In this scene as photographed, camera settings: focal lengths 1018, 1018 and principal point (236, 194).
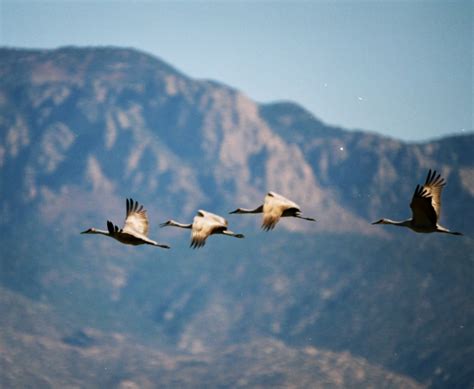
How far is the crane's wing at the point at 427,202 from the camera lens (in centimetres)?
5916

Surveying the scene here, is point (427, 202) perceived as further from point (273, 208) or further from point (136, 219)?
point (136, 219)

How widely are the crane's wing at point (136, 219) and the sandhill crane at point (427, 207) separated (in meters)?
16.4

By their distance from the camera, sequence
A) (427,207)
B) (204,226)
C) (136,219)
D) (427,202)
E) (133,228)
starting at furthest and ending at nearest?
1. (136,219)
2. (133,228)
3. (427,207)
4. (427,202)
5. (204,226)

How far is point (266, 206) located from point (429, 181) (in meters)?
11.3

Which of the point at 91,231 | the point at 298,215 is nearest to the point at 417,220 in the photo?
the point at 298,215

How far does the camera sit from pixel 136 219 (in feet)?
211

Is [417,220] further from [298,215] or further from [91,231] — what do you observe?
[91,231]

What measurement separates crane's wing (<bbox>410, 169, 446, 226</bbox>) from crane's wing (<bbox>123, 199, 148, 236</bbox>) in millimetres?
16666

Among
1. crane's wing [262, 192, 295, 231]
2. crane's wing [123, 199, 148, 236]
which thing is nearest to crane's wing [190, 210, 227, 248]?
crane's wing [262, 192, 295, 231]

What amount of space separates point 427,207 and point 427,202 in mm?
459

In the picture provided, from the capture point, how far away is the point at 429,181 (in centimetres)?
6256

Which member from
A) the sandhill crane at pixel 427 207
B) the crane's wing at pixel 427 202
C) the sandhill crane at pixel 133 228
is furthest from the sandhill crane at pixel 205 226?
the sandhill crane at pixel 427 207

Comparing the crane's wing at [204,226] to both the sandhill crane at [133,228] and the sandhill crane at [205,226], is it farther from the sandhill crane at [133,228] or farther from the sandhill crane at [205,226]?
the sandhill crane at [133,228]

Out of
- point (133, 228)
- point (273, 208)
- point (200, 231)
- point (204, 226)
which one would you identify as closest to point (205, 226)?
point (204, 226)
